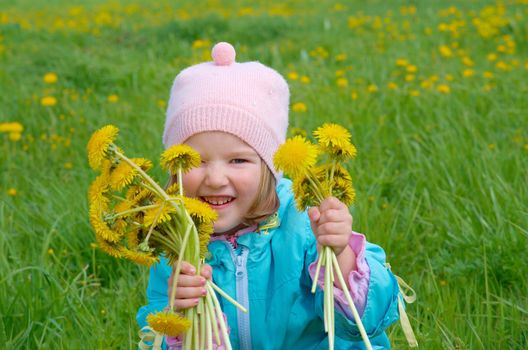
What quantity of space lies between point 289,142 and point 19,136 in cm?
257

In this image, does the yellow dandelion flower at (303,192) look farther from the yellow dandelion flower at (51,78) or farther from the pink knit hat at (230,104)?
the yellow dandelion flower at (51,78)

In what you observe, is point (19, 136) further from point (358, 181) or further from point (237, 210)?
point (237, 210)

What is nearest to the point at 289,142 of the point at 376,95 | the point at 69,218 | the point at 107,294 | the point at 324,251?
the point at 324,251

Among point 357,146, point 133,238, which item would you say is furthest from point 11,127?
point 133,238

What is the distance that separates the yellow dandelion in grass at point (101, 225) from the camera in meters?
1.33

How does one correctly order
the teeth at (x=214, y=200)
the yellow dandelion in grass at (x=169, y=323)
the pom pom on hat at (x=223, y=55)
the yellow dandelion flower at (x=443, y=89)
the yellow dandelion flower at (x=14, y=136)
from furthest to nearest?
the yellow dandelion flower at (x=443, y=89)
the yellow dandelion flower at (x=14, y=136)
the pom pom on hat at (x=223, y=55)
the teeth at (x=214, y=200)
the yellow dandelion in grass at (x=169, y=323)

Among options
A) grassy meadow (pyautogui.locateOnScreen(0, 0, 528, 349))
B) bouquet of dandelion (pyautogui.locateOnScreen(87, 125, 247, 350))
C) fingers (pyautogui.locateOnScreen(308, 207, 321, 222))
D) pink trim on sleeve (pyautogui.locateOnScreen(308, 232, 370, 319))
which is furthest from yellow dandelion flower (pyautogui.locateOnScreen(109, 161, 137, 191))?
grassy meadow (pyautogui.locateOnScreen(0, 0, 528, 349))

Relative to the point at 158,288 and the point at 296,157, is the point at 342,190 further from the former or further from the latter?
the point at 158,288

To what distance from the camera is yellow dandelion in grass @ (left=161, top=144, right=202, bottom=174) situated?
1381 millimetres

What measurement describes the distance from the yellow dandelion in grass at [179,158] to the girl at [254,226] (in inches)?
7.9

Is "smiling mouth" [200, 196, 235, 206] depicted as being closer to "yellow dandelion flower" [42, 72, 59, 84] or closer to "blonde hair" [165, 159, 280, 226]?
"blonde hair" [165, 159, 280, 226]

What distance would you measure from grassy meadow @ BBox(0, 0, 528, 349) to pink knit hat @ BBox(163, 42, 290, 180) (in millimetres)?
620

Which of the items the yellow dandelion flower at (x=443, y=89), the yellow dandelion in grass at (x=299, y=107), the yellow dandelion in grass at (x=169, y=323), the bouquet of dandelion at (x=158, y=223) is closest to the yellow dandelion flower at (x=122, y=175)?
the bouquet of dandelion at (x=158, y=223)

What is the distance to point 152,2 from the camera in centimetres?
1126
